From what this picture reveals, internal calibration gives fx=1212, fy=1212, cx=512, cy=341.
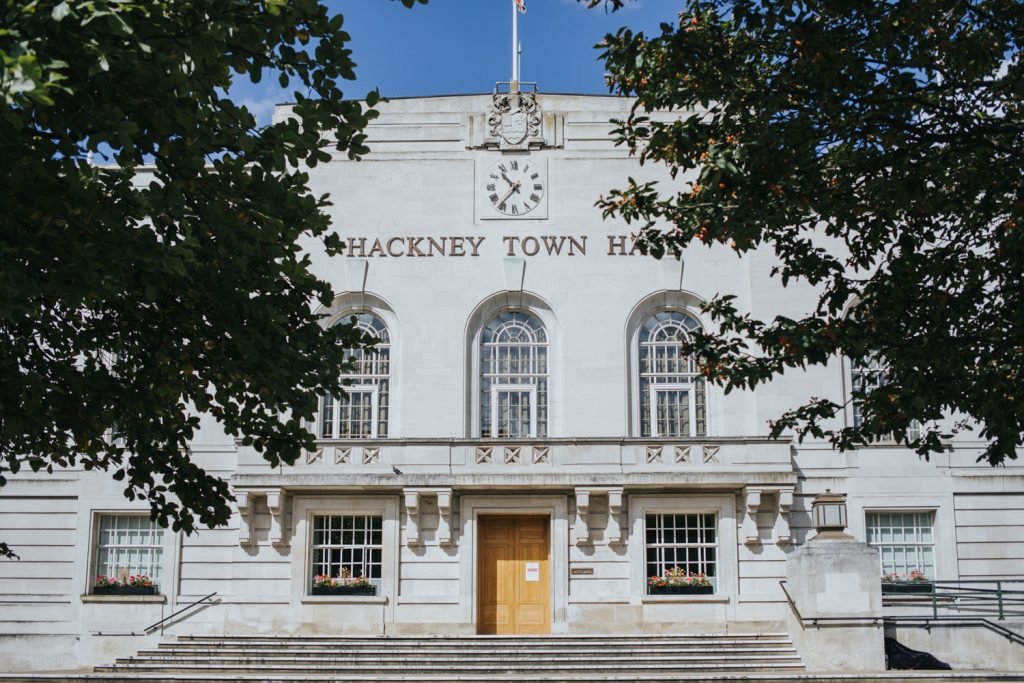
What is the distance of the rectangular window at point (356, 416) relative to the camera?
26453 mm

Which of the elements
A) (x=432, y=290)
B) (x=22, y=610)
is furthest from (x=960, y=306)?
(x=22, y=610)

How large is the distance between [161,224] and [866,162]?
22.6ft

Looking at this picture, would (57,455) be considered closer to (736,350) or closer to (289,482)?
(736,350)

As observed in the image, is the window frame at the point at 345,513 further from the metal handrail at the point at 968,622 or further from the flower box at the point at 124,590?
the metal handrail at the point at 968,622

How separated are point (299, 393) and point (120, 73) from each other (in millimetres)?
3363

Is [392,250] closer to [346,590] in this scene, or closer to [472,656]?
[346,590]

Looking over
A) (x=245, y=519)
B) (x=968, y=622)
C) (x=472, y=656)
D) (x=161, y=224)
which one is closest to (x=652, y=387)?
(x=472, y=656)

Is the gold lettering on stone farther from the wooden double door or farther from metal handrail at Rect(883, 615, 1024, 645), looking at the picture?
metal handrail at Rect(883, 615, 1024, 645)

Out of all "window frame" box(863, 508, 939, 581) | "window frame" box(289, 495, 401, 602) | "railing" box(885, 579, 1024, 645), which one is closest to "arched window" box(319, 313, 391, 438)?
"window frame" box(289, 495, 401, 602)

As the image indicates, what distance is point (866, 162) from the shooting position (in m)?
12.0

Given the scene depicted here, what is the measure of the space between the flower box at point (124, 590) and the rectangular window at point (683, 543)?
10510 millimetres

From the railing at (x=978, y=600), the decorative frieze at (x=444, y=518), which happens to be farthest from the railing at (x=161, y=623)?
the railing at (x=978, y=600)

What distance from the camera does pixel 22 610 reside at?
25.7 metres

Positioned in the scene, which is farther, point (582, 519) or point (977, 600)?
point (582, 519)
